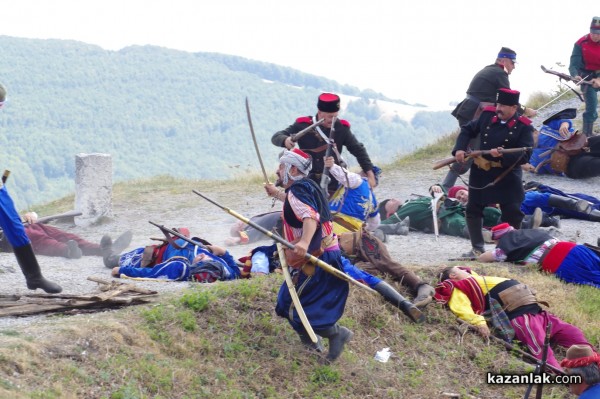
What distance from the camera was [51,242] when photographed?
10961mm

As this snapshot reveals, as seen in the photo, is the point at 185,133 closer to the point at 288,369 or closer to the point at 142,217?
the point at 142,217

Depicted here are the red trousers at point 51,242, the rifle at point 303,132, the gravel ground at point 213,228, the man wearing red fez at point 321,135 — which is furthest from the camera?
the red trousers at point 51,242

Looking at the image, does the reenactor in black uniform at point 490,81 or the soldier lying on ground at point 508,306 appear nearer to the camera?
the soldier lying on ground at point 508,306

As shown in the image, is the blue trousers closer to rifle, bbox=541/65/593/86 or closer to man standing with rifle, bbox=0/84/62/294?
man standing with rifle, bbox=0/84/62/294

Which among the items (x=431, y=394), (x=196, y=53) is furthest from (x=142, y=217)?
(x=196, y=53)

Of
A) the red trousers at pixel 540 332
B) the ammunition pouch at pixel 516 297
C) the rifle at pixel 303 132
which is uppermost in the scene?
the rifle at pixel 303 132

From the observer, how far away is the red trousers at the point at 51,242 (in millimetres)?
10898

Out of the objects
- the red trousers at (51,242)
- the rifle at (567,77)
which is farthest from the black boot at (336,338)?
the rifle at (567,77)

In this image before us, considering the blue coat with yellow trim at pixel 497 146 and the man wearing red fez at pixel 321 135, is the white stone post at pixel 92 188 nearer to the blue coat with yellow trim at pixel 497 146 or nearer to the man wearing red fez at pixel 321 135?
the man wearing red fez at pixel 321 135

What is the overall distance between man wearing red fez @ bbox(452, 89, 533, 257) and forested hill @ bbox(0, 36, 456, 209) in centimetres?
5015

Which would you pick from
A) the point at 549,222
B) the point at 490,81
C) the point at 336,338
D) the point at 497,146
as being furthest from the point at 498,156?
the point at 336,338

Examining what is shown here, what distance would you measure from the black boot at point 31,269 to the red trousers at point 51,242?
10.7 feet

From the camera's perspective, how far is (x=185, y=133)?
77.1 metres

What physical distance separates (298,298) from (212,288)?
116 cm
